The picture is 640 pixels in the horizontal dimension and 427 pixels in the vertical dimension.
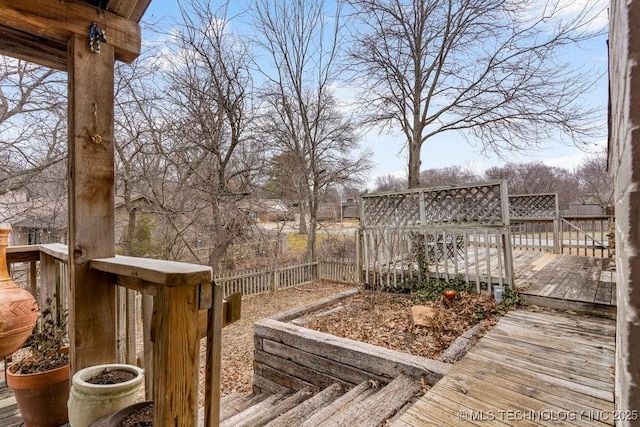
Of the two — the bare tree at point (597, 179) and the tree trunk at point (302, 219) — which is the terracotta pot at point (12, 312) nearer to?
the tree trunk at point (302, 219)

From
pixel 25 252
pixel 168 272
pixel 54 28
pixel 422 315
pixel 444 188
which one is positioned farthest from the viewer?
pixel 444 188

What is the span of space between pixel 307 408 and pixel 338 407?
380 millimetres

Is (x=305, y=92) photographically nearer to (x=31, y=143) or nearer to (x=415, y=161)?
(x=415, y=161)

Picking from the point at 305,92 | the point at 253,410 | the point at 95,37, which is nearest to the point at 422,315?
the point at 253,410

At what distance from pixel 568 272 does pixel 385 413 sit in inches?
185

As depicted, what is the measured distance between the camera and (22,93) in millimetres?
5359

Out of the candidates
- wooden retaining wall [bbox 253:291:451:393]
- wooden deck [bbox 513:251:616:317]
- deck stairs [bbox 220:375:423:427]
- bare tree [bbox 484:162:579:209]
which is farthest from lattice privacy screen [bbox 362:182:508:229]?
bare tree [bbox 484:162:579:209]

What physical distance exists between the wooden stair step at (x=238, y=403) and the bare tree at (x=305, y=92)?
7206 mm

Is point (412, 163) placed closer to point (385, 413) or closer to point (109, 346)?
point (385, 413)

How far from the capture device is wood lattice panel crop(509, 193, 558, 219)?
27.5 feet

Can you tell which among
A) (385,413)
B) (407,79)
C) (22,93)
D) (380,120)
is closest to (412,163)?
(380,120)

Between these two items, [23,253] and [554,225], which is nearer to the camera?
[23,253]

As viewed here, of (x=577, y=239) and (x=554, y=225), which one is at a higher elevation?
(x=554, y=225)

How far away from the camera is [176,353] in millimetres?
1030
